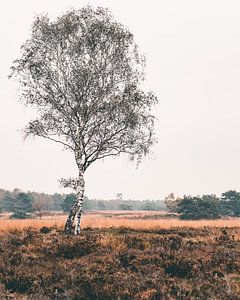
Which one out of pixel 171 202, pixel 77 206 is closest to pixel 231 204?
pixel 171 202

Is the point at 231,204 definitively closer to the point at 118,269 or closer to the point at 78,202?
the point at 78,202

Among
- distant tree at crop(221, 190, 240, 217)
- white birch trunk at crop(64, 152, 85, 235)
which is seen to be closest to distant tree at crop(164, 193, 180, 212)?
distant tree at crop(221, 190, 240, 217)

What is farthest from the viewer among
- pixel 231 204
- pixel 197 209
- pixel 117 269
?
pixel 231 204

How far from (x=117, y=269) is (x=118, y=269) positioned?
67mm

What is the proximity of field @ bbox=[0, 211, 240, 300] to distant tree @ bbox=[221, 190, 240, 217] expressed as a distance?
7284 centimetres

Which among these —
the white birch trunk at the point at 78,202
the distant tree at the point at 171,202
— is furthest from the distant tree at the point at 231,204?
the white birch trunk at the point at 78,202

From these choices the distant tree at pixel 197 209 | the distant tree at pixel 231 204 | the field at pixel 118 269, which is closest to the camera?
the field at pixel 118 269

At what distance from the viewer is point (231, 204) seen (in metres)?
92.7

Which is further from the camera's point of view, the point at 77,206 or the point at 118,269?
the point at 77,206

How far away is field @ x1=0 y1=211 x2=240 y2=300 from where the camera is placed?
13.3 m

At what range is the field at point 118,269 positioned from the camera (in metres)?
13.3

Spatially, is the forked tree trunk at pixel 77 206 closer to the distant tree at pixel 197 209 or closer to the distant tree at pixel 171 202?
the distant tree at pixel 197 209

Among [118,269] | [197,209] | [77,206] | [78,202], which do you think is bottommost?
[118,269]

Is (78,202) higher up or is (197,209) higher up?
(197,209)
